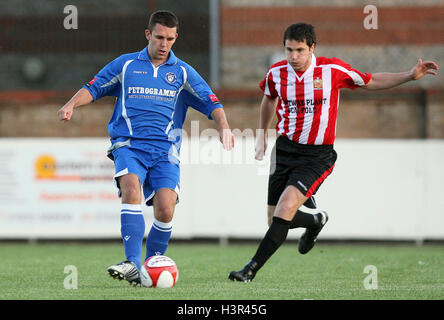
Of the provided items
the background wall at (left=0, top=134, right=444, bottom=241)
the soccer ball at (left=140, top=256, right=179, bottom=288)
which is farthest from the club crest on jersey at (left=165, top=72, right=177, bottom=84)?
the background wall at (left=0, top=134, right=444, bottom=241)

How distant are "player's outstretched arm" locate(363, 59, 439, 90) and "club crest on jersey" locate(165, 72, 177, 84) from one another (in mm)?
1698

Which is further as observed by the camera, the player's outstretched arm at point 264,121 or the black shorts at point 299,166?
the player's outstretched arm at point 264,121

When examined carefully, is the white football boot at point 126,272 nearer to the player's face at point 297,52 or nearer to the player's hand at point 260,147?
the player's hand at point 260,147

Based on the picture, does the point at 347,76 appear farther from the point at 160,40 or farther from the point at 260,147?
the point at 160,40

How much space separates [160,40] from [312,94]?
1.39 m

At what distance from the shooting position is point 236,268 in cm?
878

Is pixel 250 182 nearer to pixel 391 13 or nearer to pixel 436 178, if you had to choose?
pixel 436 178

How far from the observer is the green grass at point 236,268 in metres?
5.98

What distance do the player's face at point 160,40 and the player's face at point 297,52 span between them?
947 millimetres

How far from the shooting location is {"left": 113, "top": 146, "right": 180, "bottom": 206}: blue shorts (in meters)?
6.63

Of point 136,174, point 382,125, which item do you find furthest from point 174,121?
point 382,125

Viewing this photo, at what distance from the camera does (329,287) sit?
657 centimetres

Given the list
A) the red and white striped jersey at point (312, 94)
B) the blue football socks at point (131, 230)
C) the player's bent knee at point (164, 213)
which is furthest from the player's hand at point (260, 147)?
the blue football socks at point (131, 230)

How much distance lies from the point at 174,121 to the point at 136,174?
618 millimetres
